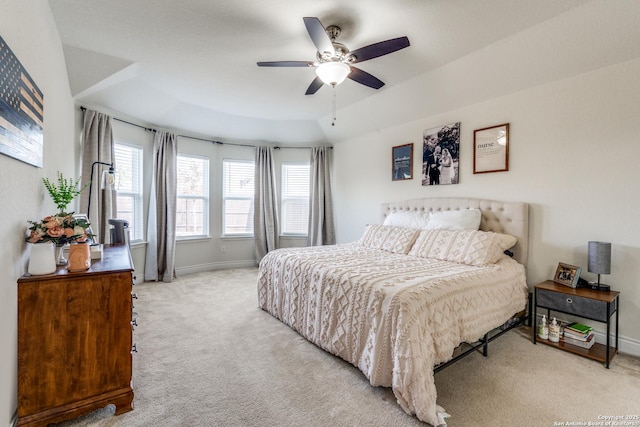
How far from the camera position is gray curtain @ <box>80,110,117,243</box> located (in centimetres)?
354

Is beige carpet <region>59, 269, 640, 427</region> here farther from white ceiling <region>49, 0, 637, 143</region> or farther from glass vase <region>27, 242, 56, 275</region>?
white ceiling <region>49, 0, 637, 143</region>

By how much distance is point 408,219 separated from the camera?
154 inches

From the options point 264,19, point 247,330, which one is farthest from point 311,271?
point 264,19

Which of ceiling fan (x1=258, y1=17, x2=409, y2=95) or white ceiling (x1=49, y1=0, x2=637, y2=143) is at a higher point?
white ceiling (x1=49, y1=0, x2=637, y2=143)

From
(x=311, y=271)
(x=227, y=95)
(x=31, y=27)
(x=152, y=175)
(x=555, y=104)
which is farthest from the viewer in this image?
(x=152, y=175)

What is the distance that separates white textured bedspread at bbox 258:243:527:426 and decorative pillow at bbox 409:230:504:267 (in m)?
0.11

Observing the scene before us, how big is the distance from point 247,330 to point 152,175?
10.2ft

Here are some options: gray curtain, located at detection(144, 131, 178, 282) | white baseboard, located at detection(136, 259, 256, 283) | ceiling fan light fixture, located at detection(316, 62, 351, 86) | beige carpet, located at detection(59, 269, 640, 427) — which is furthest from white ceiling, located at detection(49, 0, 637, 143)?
beige carpet, located at detection(59, 269, 640, 427)

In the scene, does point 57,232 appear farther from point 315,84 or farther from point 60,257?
point 315,84

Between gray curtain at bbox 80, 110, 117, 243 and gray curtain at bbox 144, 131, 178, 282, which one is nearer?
gray curtain at bbox 80, 110, 117, 243

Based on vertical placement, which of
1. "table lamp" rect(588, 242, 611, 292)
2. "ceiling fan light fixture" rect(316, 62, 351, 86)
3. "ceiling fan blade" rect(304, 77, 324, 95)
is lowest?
"table lamp" rect(588, 242, 611, 292)

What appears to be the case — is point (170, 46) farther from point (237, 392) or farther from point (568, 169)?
point (568, 169)

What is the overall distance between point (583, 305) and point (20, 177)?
3.99 metres

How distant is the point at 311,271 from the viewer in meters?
2.62
